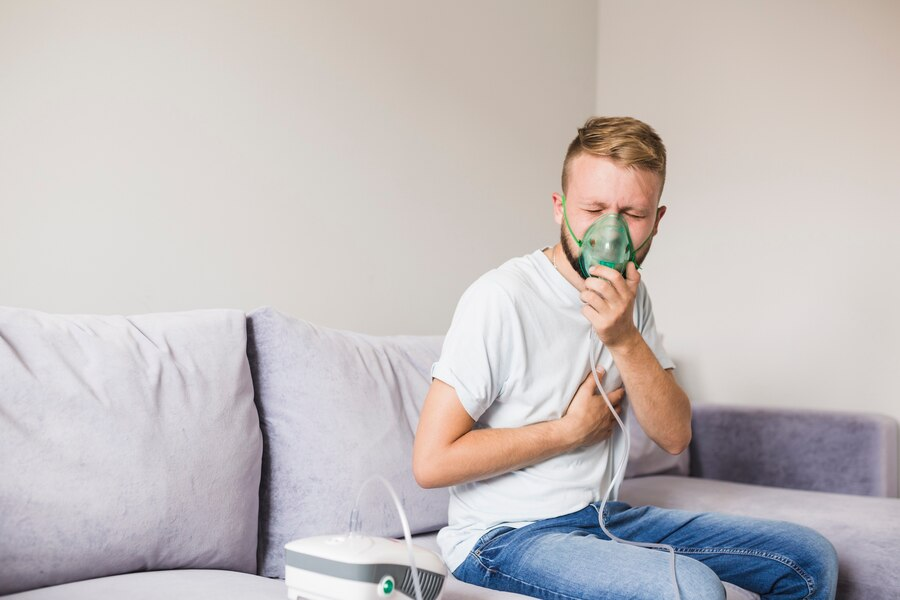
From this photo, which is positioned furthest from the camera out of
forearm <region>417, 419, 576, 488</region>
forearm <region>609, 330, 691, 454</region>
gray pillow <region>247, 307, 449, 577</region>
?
gray pillow <region>247, 307, 449, 577</region>

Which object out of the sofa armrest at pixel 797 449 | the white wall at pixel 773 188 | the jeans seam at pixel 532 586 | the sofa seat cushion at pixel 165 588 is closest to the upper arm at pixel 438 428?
the jeans seam at pixel 532 586

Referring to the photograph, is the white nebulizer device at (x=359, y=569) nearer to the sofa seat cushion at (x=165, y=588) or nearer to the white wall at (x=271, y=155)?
the sofa seat cushion at (x=165, y=588)

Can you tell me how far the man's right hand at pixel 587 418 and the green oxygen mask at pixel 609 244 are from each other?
8.3 inches

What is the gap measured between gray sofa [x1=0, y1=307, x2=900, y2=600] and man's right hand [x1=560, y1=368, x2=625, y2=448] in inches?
11.8

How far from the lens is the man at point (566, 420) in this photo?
1281mm

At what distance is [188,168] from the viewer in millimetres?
1912

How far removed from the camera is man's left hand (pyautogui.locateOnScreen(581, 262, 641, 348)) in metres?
1.32

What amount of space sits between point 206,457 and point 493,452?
49cm

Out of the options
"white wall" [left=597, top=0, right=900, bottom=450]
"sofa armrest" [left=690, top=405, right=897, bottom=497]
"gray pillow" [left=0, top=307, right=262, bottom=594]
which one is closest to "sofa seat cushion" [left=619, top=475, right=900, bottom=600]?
"sofa armrest" [left=690, top=405, right=897, bottom=497]

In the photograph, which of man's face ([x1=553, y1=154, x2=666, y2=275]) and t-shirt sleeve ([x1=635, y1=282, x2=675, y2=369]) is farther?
t-shirt sleeve ([x1=635, y1=282, x2=675, y2=369])

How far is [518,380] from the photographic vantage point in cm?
138

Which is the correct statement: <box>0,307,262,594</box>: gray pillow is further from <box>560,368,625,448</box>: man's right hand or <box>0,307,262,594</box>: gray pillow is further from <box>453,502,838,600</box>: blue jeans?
<box>560,368,625,448</box>: man's right hand

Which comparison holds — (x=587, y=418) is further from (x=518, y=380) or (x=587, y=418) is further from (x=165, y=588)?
(x=165, y=588)

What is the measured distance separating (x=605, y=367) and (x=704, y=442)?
1420mm
